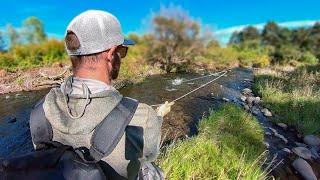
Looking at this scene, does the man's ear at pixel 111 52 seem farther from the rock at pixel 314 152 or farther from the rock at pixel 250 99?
the rock at pixel 250 99

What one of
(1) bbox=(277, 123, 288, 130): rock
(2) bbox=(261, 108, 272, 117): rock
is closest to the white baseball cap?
(1) bbox=(277, 123, 288, 130): rock

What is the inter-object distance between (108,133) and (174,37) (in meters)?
10.4

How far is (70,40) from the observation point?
2062 millimetres

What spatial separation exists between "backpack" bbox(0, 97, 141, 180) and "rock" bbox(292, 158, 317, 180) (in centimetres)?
431

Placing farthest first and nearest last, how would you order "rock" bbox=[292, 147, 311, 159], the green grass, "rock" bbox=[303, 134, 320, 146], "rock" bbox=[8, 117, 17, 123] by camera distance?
"rock" bbox=[8, 117, 17, 123] < "rock" bbox=[303, 134, 320, 146] < "rock" bbox=[292, 147, 311, 159] < the green grass

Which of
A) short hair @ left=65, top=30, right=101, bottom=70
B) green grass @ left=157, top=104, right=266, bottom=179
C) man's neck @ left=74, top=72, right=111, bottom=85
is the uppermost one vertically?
short hair @ left=65, top=30, right=101, bottom=70

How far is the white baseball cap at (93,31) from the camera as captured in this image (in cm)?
200

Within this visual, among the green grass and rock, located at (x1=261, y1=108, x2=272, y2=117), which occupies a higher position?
the green grass

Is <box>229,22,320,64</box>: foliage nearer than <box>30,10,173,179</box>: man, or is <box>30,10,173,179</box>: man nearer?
<box>30,10,173,179</box>: man

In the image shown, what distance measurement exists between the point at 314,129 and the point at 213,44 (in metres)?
7.59

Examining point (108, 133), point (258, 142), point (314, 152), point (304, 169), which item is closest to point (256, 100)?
point (314, 152)

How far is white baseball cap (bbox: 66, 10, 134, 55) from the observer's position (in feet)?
6.57

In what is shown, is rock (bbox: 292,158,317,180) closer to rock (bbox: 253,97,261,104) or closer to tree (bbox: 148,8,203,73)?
rock (bbox: 253,97,261,104)

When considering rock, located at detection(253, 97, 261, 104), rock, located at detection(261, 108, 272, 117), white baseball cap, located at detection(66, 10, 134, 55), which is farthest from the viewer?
rock, located at detection(253, 97, 261, 104)
